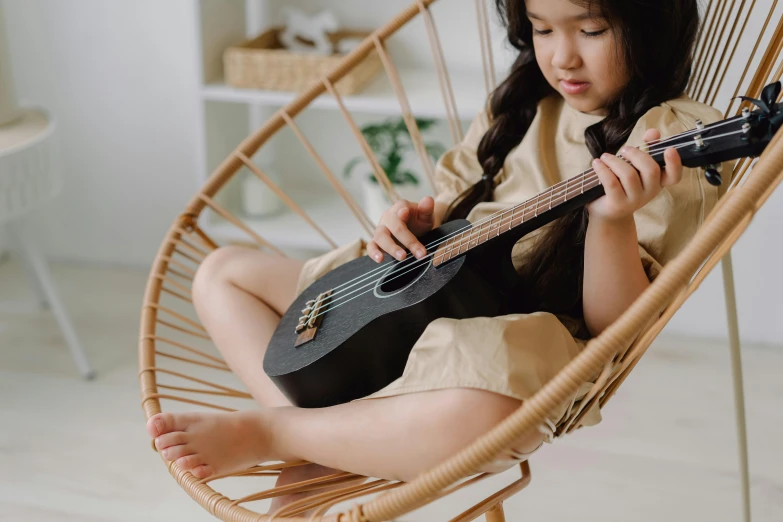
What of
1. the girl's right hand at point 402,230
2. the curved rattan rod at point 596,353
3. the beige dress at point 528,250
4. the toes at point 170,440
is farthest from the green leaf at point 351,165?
the curved rattan rod at point 596,353

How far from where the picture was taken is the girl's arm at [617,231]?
769mm

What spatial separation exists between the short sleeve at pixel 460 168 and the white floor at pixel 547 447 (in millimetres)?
525

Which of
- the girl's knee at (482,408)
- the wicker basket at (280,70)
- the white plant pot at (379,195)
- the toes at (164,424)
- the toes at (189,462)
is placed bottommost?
the white plant pot at (379,195)

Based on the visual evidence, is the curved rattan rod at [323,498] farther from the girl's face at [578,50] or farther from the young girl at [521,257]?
the girl's face at [578,50]

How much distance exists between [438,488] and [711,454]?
0.93 metres

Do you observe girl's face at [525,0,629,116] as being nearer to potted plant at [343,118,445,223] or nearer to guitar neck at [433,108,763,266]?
guitar neck at [433,108,763,266]

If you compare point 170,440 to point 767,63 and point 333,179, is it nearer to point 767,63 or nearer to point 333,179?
point 333,179

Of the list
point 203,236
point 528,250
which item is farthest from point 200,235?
point 528,250

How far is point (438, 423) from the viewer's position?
0.82m

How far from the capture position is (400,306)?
2.94ft

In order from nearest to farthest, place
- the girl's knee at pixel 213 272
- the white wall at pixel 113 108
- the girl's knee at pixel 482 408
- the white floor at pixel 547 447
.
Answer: the girl's knee at pixel 482 408
the girl's knee at pixel 213 272
the white floor at pixel 547 447
the white wall at pixel 113 108

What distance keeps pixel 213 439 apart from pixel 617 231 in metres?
0.47

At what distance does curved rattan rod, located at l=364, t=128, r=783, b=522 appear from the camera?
0.70m

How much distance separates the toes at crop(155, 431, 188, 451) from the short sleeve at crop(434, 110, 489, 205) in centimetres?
48
